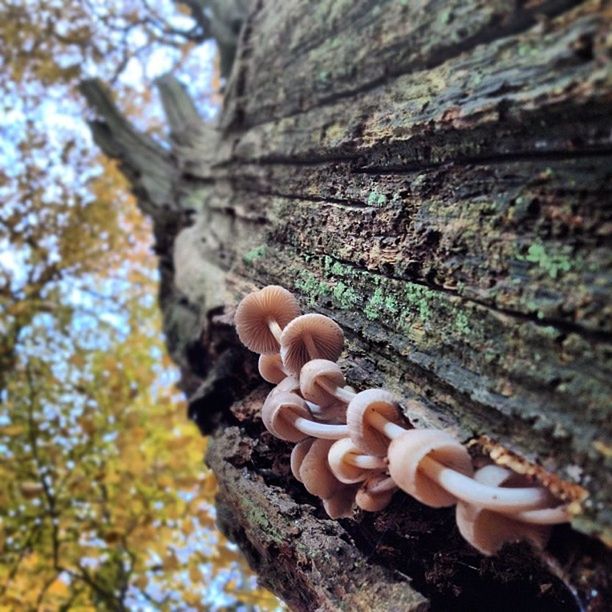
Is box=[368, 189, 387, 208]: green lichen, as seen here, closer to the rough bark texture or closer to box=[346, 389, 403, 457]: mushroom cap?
the rough bark texture

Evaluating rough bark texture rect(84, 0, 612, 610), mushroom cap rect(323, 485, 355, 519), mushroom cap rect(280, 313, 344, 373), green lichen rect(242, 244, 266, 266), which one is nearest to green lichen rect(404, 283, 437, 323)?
rough bark texture rect(84, 0, 612, 610)

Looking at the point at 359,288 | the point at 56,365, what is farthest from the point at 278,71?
the point at 56,365

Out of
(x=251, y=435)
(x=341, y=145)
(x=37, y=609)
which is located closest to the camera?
(x=341, y=145)

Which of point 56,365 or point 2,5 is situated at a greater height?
point 2,5

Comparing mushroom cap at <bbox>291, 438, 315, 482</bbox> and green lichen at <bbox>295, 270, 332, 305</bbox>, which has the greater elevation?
green lichen at <bbox>295, 270, 332, 305</bbox>

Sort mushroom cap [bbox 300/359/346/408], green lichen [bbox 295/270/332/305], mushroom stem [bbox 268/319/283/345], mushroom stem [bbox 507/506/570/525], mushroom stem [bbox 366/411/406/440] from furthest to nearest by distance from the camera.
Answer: green lichen [bbox 295/270/332/305] → mushroom stem [bbox 268/319/283/345] → mushroom cap [bbox 300/359/346/408] → mushroom stem [bbox 366/411/406/440] → mushroom stem [bbox 507/506/570/525]

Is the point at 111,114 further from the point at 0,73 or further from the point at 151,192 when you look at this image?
the point at 0,73

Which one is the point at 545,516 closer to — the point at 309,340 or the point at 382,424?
the point at 382,424

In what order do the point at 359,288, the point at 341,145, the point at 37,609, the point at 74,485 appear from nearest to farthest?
the point at 359,288, the point at 341,145, the point at 37,609, the point at 74,485
